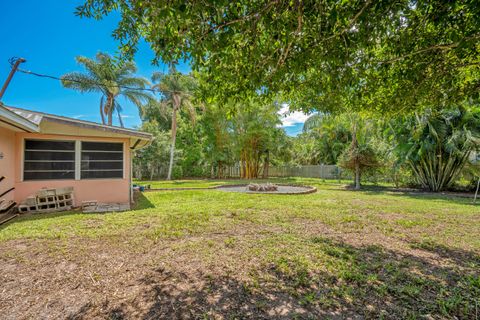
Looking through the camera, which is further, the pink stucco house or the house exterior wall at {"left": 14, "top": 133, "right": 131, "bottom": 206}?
the house exterior wall at {"left": 14, "top": 133, "right": 131, "bottom": 206}

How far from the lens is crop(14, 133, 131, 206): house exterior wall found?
6.36 meters

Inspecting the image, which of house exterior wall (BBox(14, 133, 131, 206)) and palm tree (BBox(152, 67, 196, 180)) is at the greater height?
palm tree (BBox(152, 67, 196, 180))

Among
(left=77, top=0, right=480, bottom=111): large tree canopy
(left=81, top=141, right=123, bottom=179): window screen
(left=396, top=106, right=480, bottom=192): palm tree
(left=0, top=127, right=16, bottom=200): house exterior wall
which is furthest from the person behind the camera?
(left=396, top=106, right=480, bottom=192): palm tree

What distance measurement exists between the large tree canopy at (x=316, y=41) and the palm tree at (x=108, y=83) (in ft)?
44.9

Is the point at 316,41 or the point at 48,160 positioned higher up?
the point at 316,41

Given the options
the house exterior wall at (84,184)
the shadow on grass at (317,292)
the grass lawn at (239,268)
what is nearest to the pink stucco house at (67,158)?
the house exterior wall at (84,184)

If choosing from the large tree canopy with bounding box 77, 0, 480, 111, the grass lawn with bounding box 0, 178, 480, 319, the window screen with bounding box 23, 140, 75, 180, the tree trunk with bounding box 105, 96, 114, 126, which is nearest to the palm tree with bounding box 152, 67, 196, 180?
the tree trunk with bounding box 105, 96, 114, 126

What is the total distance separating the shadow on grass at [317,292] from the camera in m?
2.05

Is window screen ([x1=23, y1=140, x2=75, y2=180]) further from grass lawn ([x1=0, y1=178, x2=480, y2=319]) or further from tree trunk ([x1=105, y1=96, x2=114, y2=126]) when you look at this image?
tree trunk ([x1=105, y1=96, x2=114, y2=126])

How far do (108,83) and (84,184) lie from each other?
10.8m

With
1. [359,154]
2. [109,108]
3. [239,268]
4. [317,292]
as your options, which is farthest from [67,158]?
[359,154]

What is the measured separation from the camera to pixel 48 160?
6.70 m

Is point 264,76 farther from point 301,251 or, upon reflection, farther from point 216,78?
point 301,251

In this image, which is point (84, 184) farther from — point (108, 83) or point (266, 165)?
point (266, 165)
